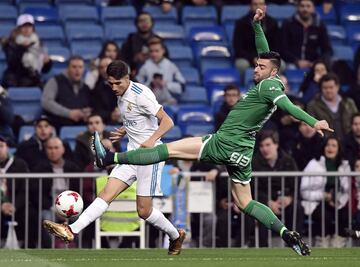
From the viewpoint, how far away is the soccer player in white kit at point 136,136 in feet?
54.4

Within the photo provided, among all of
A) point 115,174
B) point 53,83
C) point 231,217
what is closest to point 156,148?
point 115,174

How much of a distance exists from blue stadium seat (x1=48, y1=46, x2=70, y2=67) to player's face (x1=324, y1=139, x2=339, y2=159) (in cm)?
521

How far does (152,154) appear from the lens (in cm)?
1579

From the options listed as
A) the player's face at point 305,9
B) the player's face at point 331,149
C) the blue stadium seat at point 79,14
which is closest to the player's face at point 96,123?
the player's face at point 331,149

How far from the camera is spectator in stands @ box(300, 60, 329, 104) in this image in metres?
22.9

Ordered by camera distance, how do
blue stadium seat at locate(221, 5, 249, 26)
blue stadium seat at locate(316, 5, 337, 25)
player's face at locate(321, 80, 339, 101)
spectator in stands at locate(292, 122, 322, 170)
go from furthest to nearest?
blue stadium seat at locate(316, 5, 337, 25) < blue stadium seat at locate(221, 5, 249, 26) < player's face at locate(321, 80, 339, 101) < spectator in stands at locate(292, 122, 322, 170)

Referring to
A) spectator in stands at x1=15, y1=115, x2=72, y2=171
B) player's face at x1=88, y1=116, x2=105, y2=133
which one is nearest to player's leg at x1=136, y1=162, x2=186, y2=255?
spectator in stands at x1=15, y1=115, x2=72, y2=171

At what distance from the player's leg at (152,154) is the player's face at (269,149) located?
4470 mm

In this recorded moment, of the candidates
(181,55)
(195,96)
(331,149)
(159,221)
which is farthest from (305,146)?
(159,221)

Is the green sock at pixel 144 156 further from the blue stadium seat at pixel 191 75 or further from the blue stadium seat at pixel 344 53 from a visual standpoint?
the blue stadium seat at pixel 344 53

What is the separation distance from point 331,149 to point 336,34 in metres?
5.28

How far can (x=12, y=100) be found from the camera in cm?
2295

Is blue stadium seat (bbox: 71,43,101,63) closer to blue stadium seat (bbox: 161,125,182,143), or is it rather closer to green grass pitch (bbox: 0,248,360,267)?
blue stadium seat (bbox: 161,125,182,143)

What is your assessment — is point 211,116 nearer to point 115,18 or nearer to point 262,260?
point 115,18
